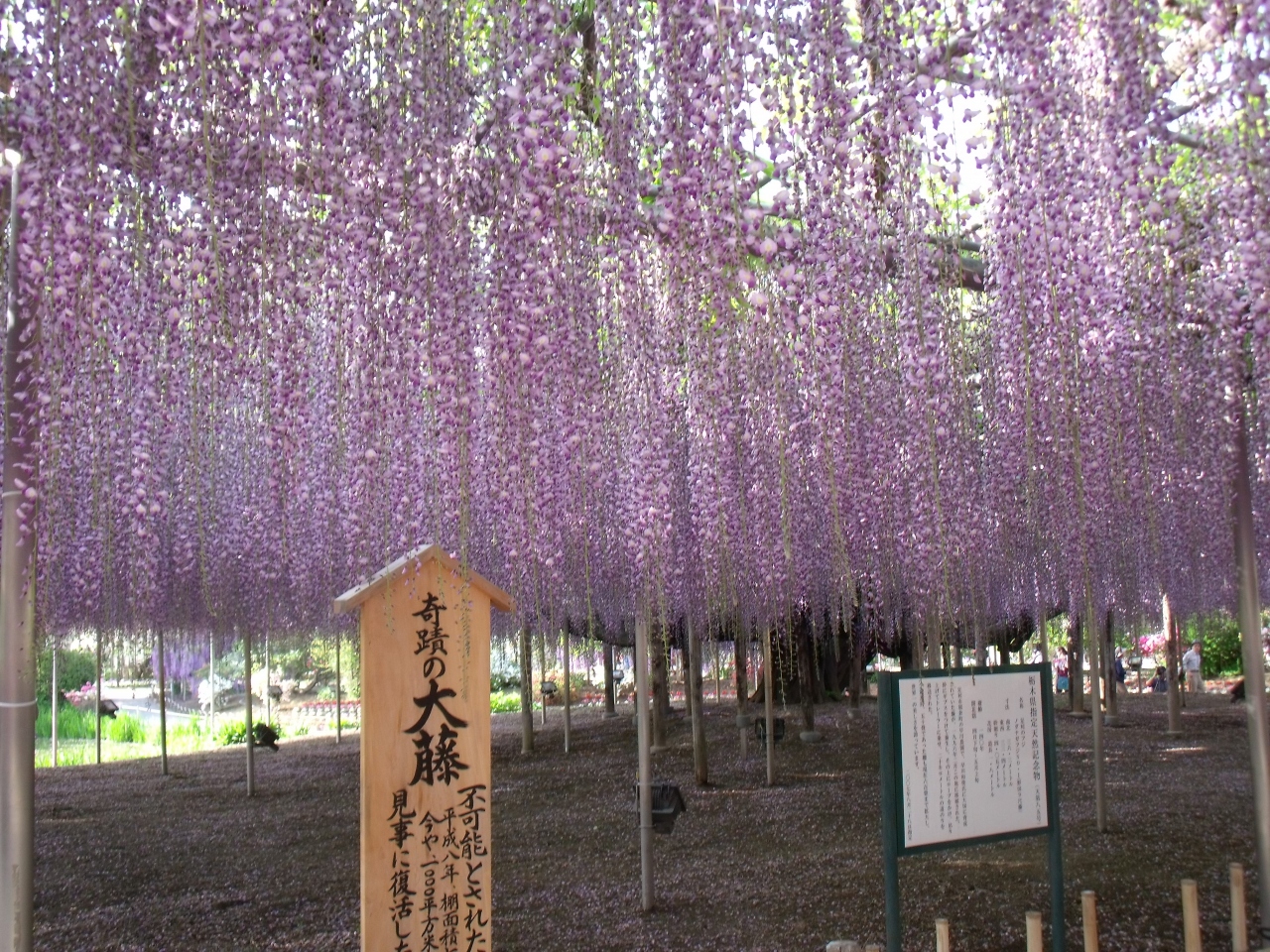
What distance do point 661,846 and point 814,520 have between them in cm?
214

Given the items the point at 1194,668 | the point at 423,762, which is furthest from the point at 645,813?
the point at 1194,668

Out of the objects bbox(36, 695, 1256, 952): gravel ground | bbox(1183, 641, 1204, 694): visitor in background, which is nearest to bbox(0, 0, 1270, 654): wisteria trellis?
bbox(36, 695, 1256, 952): gravel ground

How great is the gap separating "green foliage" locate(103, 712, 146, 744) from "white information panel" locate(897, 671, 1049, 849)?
1407 cm

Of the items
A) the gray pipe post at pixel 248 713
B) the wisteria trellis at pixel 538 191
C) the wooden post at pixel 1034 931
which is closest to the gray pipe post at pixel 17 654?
the wisteria trellis at pixel 538 191

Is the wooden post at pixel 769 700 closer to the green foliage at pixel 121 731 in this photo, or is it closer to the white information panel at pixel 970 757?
the white information panel at pixel 970 757

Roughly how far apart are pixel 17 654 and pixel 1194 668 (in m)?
18.4

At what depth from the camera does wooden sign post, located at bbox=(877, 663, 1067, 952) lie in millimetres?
3479

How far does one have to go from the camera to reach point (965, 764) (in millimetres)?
3668

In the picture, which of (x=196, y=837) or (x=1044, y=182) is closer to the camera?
(x=1044, y=182)

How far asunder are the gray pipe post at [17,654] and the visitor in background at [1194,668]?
58.7 ft

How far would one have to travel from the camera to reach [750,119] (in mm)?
2256

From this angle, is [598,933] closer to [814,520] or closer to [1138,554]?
[814,520]

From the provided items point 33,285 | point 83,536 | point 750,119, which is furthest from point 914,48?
point 83,536

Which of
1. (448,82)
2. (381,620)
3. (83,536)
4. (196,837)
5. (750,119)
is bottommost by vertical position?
(196,837)
